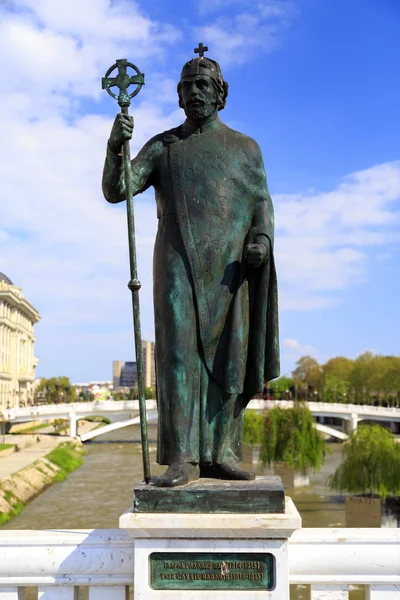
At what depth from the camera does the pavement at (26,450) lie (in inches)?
1325

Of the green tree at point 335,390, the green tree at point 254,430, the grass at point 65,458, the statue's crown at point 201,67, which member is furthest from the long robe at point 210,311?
the green tree at point 335,390

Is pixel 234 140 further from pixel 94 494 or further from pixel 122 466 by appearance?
pixel 122 466

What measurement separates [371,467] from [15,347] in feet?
220

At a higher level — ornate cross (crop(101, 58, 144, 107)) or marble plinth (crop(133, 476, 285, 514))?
ornate cross (crop(101, 58, 144, 107))

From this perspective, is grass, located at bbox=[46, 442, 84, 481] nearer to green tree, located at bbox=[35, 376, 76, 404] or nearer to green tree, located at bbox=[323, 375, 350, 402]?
green tree, located at bbox=[323, 375, 350, 402]

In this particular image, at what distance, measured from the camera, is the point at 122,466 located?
43.0 m

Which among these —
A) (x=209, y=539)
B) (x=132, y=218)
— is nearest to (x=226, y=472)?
(x=209, y=539)

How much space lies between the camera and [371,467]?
24.0m

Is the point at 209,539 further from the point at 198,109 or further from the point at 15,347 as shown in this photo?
the point at 15,347

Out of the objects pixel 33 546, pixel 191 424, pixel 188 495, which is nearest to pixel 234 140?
pixel 191 424

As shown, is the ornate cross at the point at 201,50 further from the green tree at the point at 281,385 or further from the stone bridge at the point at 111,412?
the green tree at the point at 281,385

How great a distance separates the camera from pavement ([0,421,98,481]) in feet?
110

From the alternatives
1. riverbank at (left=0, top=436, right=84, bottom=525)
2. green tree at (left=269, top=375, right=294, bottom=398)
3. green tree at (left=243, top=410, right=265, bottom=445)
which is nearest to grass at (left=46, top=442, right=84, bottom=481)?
riverbank at (left=0, top=436, right=84, bottom=525)

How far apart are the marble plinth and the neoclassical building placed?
236ft
